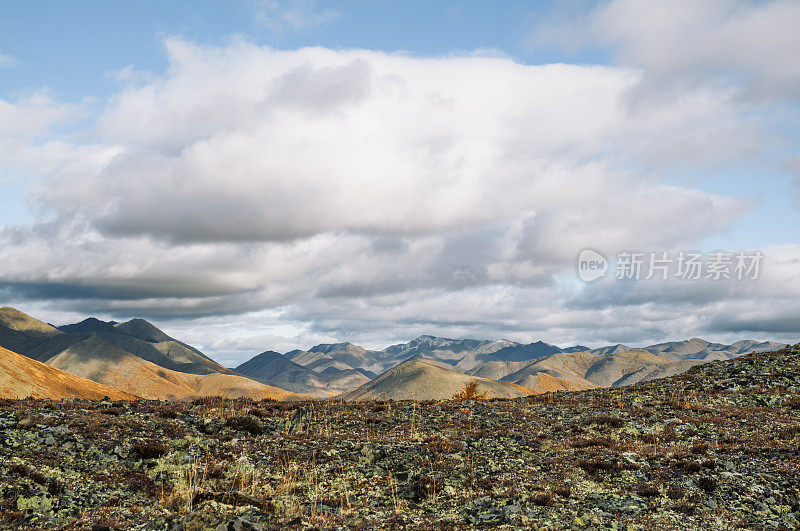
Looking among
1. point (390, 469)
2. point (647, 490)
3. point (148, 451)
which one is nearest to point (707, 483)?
point (647, 490)

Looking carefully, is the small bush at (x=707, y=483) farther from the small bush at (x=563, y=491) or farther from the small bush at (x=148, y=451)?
the small bush at (x=148, y=451)

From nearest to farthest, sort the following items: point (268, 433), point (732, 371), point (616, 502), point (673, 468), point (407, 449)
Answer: point (616, 502), point (673, 468), point (407, 449), point (268, 433), point (732, 371)

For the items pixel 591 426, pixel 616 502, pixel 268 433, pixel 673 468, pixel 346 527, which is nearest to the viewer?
pixel 346 527

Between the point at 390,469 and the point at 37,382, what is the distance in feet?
580

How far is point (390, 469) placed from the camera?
68.7ft

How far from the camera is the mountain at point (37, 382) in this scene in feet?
465

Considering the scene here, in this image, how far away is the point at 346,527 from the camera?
14.7 meters

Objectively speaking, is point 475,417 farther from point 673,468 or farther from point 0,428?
point 0,428

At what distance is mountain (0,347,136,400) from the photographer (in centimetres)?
14188

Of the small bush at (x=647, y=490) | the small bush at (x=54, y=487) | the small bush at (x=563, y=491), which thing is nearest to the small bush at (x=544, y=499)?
the small bush at (x=563, y=491)

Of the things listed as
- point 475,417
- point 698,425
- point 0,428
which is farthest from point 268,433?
point 698,425

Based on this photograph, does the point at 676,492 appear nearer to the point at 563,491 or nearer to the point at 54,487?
the point at 563,491

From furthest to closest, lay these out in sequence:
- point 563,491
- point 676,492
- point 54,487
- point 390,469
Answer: point 390,469 < point 563,491 < point 676,492 < point 54,487

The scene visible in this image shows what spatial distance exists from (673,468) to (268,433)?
62.5 feet
